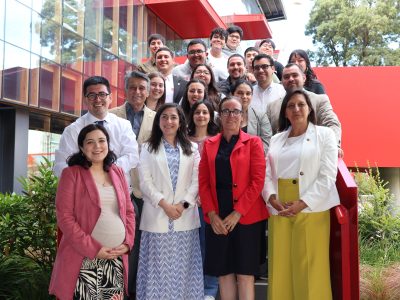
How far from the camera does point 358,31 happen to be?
123ft

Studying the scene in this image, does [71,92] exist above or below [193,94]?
above

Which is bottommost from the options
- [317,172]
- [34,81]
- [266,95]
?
[317,172]

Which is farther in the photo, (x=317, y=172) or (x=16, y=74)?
(x=16, y=74)

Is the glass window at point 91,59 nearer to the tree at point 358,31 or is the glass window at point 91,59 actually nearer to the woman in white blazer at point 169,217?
the woman in white blazer at point 169,217

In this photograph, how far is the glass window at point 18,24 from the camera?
1084 centimetres

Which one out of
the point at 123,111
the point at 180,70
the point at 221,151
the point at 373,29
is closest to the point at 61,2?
the point at 180,70

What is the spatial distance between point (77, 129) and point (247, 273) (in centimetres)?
202

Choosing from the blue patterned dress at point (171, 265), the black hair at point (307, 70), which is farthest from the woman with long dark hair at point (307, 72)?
the blue patterned dress at point (171, 265)

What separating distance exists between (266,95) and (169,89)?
1.21 metres

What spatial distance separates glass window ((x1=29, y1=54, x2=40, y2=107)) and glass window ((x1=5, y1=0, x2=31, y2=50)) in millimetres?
370

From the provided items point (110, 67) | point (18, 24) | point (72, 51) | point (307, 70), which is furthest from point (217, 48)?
point (110, 67)

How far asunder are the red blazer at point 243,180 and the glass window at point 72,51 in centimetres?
943

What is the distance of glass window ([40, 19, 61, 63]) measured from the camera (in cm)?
1203

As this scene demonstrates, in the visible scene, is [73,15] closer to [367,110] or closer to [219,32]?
[219,32]
